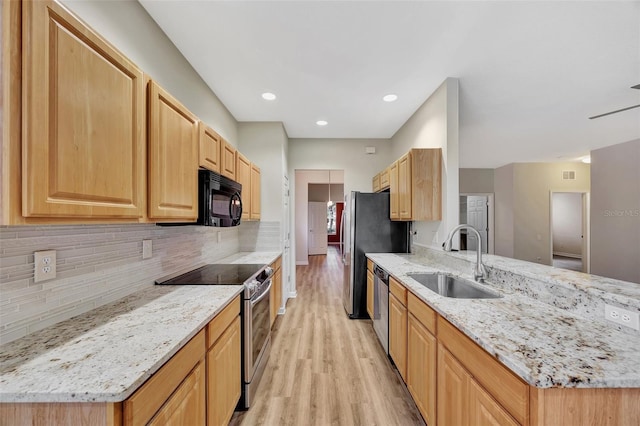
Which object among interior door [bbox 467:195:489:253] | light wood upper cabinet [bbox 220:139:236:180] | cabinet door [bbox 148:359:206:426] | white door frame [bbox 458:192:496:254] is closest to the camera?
cabinet door [bbox 148:359:206:426]

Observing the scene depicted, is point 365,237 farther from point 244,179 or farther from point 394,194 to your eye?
point 244,179

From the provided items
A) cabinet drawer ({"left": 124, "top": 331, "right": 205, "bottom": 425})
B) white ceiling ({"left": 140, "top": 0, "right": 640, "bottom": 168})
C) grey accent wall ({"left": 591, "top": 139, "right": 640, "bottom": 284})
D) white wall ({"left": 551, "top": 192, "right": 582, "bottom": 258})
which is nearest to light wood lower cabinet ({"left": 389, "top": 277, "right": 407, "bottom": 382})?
cabinet drawer ({"left": 124, "top": 331, "right": 205, "bottom": 425})

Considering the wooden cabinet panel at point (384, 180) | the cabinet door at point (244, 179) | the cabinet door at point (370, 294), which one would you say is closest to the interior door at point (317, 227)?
the wooden cabinet panel at point (384, 180)

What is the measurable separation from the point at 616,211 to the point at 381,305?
15.5 ft

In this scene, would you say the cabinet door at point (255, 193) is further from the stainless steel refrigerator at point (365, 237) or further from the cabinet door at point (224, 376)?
the cabinet door at point (224, 376)

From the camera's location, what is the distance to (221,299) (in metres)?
1.49

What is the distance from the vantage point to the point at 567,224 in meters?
8.92

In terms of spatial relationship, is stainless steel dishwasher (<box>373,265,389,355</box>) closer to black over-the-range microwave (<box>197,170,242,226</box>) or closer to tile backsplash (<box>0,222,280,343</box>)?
black over-the-range microwave (<box>197,170,242,226</box>)

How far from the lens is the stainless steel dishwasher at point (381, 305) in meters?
2.43

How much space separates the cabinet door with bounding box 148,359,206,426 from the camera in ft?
3.04

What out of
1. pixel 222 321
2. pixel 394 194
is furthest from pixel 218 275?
pixel 394 194

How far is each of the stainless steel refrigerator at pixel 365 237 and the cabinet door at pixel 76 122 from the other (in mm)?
2665

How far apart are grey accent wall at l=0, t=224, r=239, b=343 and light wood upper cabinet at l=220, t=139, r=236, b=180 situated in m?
0.71

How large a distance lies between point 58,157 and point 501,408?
1749mm
